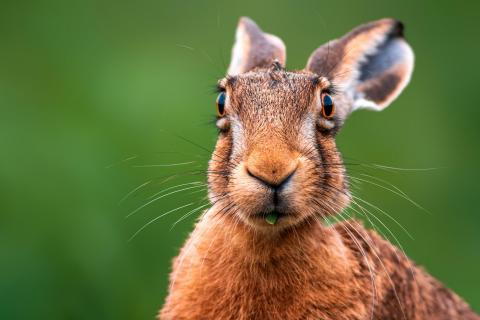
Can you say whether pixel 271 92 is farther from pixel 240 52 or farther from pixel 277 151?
pixel 240 52

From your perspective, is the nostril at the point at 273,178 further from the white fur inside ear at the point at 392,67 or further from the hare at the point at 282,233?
the white fur inside ear at the point at 392,67

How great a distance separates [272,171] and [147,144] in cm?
376

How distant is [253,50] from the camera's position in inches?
289

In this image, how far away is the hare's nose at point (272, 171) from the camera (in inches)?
221

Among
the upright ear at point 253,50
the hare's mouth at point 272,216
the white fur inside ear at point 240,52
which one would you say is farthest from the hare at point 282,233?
the white fur inside ear at point 240,52

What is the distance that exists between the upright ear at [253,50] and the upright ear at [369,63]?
27 centimetres

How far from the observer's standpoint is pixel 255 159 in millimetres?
5691

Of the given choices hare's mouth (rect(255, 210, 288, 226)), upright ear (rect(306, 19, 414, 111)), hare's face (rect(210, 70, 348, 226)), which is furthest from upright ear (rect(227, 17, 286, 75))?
hare's mouth (rect(255, 210, 288, 226))

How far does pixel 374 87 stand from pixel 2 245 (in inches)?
108

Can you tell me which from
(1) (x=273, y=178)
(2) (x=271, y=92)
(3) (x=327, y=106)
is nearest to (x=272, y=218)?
(1) (x=273, y=178)

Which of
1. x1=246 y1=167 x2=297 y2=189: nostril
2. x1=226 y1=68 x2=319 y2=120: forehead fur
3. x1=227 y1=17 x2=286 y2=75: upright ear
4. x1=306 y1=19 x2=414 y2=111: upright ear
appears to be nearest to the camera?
x1=246 y1=167 x2=297 y2=189: nostril

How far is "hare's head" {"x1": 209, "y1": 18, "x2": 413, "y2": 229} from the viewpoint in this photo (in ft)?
18.8

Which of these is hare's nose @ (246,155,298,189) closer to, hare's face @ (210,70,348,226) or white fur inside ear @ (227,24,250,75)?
hare's face @ (210,70,348,226)

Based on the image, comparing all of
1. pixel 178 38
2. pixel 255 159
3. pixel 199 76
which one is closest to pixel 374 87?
pixel 255 159
